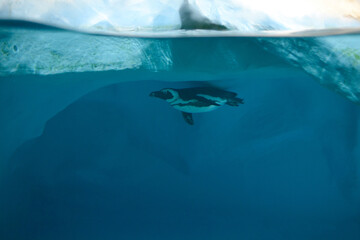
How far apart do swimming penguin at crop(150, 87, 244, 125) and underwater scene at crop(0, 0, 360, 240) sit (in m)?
0.01

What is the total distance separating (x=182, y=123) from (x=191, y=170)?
0.69 m

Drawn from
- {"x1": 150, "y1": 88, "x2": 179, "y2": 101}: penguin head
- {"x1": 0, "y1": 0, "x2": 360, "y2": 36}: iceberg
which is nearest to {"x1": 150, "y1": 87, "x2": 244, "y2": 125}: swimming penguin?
{"x1": 150, "y1": 88, "x2": 179, "y2": 101}: penguin head

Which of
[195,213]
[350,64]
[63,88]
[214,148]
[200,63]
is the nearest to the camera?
[350,64]

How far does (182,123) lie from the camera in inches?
167

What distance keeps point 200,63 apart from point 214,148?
1432mm

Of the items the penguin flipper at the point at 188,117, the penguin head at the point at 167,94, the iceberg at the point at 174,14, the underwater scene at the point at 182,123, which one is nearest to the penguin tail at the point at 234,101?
the underwater scene at the point at 182,123

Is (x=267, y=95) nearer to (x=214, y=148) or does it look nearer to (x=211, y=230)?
(x=214, y=148)

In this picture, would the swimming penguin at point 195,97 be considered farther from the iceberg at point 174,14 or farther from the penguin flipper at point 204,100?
the iceberg at point 174,14

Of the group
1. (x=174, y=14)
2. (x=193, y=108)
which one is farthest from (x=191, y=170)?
(x=174, y=14)

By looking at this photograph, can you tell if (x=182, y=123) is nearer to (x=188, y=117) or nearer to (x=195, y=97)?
(x=188, y=117)

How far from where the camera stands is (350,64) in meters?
2.94

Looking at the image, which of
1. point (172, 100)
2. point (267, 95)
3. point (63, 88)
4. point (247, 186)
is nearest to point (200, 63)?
point (172, 100)

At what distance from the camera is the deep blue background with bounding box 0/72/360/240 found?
416 centimetres

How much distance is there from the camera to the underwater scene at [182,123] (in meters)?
2.81
